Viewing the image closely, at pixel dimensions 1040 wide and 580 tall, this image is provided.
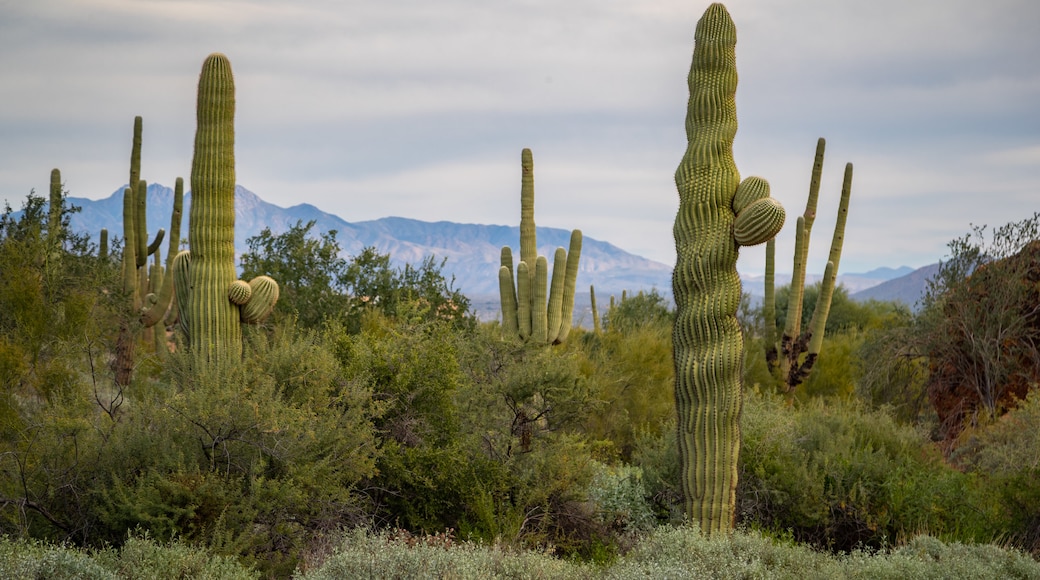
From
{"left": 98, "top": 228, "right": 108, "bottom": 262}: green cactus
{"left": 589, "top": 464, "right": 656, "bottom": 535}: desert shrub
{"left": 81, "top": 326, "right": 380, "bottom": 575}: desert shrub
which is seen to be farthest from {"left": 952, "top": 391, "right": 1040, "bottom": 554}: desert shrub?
{"left": 98, "top": 228, "right": 108, "bottom": 262}: green cactus

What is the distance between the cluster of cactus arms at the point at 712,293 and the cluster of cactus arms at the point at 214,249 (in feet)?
16.4

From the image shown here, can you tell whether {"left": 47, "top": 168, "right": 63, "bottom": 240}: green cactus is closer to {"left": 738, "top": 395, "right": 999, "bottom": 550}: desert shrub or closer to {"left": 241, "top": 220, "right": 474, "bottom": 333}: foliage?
{"left": 241, "top": 220, "right": 474, "bottom": 333}: foliage

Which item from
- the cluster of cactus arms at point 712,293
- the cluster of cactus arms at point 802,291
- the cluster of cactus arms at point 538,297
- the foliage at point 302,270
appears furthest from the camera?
the foliage at point 302,270

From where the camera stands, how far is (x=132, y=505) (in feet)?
26.5

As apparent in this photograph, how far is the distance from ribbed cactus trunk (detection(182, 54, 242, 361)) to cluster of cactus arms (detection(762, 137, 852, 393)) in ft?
34.9

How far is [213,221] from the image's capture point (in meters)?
11.6

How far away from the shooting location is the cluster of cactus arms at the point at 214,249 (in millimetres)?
11406

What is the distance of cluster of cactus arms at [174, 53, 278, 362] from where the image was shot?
11.4 metres

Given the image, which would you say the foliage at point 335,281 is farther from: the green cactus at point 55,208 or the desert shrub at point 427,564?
the desert shrub at point 427,564

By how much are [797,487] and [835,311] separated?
27.0 m

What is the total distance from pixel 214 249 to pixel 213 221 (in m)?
0.33

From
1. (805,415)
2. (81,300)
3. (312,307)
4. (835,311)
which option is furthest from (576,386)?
(835,311)

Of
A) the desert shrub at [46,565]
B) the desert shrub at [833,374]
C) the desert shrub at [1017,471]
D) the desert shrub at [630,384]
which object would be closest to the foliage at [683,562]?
the desert shrub at [46,565]

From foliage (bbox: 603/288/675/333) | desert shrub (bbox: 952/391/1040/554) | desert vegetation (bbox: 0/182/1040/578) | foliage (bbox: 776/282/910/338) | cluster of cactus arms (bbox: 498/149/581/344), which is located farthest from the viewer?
foliage (bbox: 776/282/910/338)
